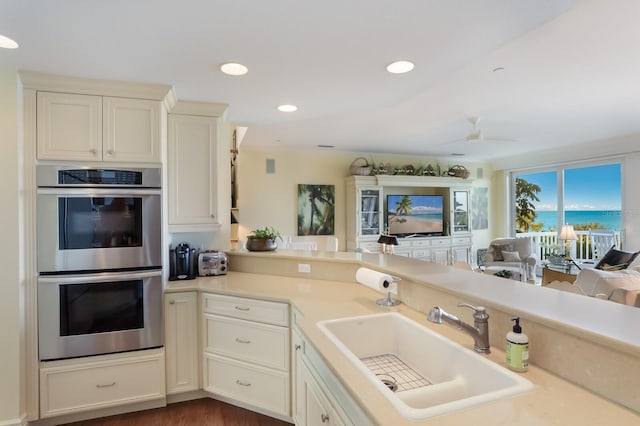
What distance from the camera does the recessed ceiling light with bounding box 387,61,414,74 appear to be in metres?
2.01

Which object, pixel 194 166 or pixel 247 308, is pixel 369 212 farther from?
pixel 247 308

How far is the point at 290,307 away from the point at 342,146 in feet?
13.8

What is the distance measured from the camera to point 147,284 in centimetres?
234

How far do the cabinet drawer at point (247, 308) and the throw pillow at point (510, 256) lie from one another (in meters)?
5.23

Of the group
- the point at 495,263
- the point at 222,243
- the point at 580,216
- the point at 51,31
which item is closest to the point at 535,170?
the point at 580,216

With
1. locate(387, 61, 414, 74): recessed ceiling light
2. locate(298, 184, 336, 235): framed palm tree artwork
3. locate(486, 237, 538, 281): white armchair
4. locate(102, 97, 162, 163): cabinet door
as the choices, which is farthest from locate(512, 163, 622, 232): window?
locate(102, 97, 162, 163): cabinet door

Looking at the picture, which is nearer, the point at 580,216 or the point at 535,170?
the point at 580,216

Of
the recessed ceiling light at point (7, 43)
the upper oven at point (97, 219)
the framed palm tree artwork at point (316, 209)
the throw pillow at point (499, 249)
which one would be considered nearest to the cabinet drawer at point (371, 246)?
the framed palm tree artwork at point (316, 209)

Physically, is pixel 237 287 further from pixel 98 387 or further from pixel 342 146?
pixel 342 146

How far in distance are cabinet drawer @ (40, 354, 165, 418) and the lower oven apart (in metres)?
0.10

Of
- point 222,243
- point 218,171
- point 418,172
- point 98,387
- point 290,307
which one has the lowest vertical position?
point 98,387

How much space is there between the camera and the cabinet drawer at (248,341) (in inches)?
84.8

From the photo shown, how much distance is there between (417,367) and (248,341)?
1202 millimetres

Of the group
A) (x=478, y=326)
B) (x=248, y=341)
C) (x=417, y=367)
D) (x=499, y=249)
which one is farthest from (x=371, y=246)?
(x=478, y=326)
